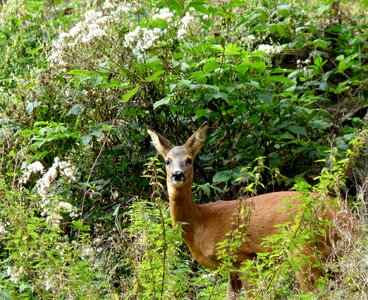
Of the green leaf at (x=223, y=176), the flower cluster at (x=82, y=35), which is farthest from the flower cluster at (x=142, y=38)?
the green leaf at (x=223, y=176)

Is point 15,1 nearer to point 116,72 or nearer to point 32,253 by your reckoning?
point 116,72

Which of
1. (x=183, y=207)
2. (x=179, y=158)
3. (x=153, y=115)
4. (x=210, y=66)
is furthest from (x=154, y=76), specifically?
(x=183, y=207)

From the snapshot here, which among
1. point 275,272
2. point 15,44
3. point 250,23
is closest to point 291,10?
point 250,23

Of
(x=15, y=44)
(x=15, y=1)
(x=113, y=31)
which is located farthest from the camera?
(x=15, y=1)

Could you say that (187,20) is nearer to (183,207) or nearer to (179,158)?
(179,158)

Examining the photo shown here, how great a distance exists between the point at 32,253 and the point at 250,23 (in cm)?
449

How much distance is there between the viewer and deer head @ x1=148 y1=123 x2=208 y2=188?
7.04m

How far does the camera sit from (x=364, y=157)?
852cm

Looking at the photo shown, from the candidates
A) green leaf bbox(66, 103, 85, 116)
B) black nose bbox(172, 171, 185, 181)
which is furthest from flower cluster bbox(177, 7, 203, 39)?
black nose bbox(172, 171, 185, 181)

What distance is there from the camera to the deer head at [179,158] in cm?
704

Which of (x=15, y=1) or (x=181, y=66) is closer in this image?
(x=181, y=66)

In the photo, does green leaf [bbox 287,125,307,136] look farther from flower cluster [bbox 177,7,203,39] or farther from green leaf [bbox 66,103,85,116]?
green leaf [bbox 66,103,85,116]

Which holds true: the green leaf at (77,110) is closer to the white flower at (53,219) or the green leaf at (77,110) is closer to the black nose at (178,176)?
the black nose at (178,176)

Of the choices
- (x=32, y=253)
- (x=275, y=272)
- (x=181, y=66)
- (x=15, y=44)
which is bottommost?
(x=275, y=272)
